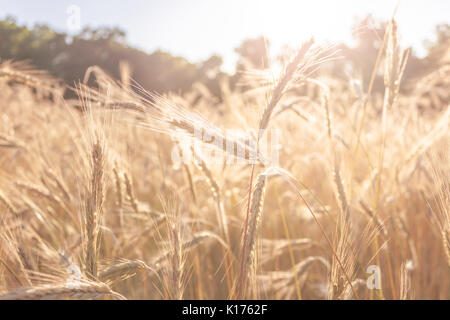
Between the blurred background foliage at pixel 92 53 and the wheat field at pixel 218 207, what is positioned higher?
the blurred background foliage at pixel 92 53

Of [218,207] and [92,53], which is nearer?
[218,207]

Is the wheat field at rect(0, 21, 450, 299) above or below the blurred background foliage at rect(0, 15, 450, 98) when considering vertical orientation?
below

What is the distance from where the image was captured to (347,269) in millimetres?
810

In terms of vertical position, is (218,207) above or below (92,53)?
below

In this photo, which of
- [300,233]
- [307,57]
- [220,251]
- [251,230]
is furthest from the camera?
[300,233]

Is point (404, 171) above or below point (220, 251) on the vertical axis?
above

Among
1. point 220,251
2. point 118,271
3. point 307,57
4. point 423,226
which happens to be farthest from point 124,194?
point 423,226

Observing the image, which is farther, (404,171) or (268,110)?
(404,171)

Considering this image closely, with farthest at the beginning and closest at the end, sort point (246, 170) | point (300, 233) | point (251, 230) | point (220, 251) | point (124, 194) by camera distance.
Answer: point (300, 233), point (220, 251), point (246, 170), point (124, 194), point (251, 230)

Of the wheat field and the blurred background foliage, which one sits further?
the blurred background foliage

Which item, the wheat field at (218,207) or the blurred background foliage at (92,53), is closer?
the wheat field at (218,207)

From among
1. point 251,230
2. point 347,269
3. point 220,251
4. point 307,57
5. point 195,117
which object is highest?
point 307,57
